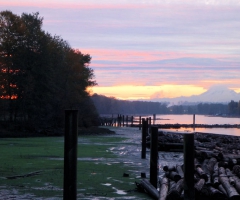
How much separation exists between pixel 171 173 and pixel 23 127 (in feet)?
118

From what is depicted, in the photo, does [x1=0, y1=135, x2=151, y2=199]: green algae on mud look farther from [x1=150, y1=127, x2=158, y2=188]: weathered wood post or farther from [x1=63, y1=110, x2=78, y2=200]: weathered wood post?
[x1=63, y1=110, x2=78, y2=200]: weathered wood post

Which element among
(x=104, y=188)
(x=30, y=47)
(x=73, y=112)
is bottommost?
(x=104, y=188)

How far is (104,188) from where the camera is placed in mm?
14516

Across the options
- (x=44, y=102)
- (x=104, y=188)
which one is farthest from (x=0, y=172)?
(x=44, y=102)

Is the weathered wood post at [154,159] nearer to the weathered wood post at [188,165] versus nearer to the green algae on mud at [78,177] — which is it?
the green algae on mud at [78,177]

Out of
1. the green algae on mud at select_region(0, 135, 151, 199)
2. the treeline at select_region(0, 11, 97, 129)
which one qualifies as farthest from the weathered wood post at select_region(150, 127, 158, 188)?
the treeline at select_region(0, 11, 97, 129)

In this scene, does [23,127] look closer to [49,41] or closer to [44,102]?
[44,102]

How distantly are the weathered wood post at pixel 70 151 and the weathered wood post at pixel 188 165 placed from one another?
249 centimetres

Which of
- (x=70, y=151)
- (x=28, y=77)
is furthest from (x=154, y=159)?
(x=28, y=77)

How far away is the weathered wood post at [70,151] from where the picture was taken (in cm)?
1041

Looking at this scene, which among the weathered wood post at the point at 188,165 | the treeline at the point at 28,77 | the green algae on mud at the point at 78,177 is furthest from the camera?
the treeline at the point at 28,77

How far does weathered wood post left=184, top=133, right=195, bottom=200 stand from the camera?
454 inches

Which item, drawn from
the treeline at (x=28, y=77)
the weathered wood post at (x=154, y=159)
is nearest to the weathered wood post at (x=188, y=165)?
the weathered wood post at (x=154, y=159)

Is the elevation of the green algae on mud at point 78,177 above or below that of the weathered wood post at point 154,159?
below
